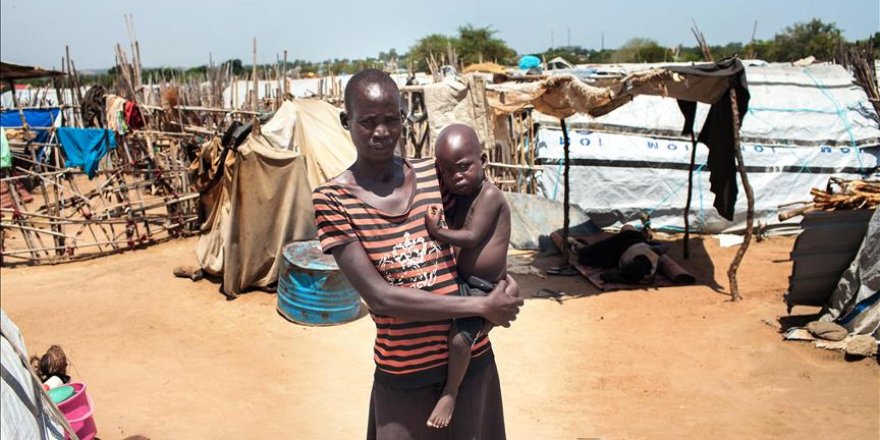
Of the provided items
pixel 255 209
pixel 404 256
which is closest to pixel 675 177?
pixel 255 209

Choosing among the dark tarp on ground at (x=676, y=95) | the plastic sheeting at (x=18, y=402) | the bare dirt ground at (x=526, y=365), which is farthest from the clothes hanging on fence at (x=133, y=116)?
the plastic sheeting at (x=18, y=402)

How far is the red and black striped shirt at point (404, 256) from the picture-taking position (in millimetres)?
1623

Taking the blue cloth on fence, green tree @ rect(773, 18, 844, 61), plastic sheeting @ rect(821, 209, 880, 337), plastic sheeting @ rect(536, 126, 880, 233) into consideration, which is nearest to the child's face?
plastic sheeting @ rect(821, 209, 880, 337)

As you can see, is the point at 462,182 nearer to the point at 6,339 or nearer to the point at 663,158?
the point at 6,339

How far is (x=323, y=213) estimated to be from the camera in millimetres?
1613

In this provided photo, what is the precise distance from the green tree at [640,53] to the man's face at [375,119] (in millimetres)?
26978

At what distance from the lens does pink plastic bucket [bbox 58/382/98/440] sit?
3104 millimetres

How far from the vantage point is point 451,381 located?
1.72 metres

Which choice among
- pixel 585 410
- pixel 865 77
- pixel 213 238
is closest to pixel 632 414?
pixel 585 410

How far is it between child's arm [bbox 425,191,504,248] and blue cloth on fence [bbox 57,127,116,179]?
9.10 meters

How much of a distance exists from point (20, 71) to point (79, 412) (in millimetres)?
13938

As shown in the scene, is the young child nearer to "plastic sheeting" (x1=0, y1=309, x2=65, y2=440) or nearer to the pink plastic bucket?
"plastic sheeting" (x1=0, y1=309, x2=65, y2=440)

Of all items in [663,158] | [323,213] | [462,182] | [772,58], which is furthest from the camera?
[772,58]

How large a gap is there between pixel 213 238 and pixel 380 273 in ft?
A: 19.3
